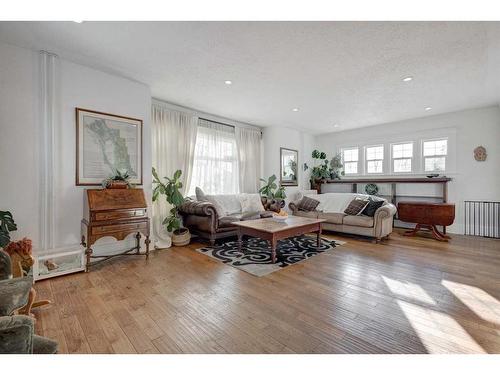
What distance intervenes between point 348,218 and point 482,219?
9.07 feet

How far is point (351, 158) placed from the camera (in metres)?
6.73

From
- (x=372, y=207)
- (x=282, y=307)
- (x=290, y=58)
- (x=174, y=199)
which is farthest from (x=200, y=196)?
(x=372, y=207)

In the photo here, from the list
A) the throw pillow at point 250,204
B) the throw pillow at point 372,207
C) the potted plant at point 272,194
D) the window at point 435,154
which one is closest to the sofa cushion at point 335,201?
the throw pillow at point 372,207

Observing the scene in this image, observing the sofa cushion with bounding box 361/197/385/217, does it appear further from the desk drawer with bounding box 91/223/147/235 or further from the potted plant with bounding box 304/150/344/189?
the desk drawer with bounding box 91/223/147/235

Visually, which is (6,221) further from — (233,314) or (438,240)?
(438,240)

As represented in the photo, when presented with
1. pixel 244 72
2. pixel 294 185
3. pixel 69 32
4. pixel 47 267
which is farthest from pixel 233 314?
pixel 294 185

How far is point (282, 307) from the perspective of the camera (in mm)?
1988

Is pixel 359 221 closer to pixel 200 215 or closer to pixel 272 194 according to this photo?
pixel 272 194

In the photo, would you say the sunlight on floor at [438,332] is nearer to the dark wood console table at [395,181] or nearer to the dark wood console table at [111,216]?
the dark wood console table at [111,216]

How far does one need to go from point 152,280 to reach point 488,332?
287 cm

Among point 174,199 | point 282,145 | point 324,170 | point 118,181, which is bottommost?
point 174,199

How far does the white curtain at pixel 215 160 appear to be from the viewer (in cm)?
494

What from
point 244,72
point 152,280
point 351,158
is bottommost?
point 152,280
